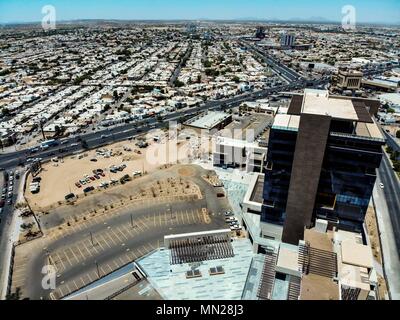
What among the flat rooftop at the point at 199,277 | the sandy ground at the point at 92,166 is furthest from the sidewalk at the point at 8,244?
the flat rooftop at the point at 199,277

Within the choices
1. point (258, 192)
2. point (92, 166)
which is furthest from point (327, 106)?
point (92, 166)

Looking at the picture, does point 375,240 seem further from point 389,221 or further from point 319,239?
point 319,239

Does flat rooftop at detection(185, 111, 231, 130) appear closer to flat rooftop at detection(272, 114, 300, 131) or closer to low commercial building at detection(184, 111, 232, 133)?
low commercial building at detection(184, 111, 232, 133)

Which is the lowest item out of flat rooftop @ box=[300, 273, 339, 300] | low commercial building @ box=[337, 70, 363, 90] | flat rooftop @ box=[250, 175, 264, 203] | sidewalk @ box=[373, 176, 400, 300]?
sidewalk @ box=[373, 176, 400, 300]

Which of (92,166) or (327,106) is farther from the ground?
(327,106)

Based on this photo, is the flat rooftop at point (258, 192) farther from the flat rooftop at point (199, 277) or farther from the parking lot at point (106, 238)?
the flat rooftop at point (199, 277)

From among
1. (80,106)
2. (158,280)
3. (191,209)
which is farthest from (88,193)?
(80,106)

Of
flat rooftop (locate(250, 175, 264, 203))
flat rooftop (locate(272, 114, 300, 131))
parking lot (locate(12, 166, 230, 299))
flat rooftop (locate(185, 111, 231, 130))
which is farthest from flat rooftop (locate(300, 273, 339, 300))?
flat rooftop (locate(185, 111, 231, 130))
